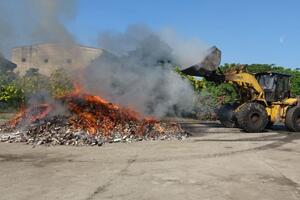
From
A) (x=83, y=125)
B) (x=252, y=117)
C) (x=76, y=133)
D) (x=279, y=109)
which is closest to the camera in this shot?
(x=76, y=133)

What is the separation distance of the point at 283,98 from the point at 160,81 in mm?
6952

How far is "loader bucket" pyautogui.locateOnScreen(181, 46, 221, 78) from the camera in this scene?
18.2 m

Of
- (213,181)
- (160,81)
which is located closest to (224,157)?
(213,181)

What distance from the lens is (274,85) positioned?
20797 mm

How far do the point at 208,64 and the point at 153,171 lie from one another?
9420 mm

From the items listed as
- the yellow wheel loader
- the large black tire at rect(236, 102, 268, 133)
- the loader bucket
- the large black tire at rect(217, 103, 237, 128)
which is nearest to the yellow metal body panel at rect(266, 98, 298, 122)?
the yellow wheel loader

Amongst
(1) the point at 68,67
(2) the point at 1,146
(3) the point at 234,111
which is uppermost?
(1) the point at 68,67

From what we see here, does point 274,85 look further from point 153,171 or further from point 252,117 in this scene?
point 153,171

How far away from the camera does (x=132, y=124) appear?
54.5 ft

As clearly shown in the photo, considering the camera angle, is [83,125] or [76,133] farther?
[83,125]

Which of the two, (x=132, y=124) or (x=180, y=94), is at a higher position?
(x=180, y=94)

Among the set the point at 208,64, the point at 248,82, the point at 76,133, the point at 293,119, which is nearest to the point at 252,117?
the point at 248,82

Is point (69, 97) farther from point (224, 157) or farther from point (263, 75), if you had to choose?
point (263, 75)

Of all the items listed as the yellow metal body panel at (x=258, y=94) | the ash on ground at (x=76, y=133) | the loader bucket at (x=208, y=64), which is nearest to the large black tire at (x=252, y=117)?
the yellow metal body panel at (x=258, y=94)
